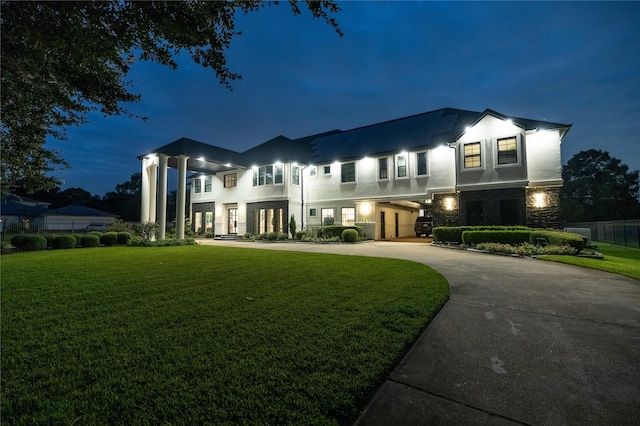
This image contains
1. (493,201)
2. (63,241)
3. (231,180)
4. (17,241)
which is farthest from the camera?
(231,180)

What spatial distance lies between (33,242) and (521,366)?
19024mm

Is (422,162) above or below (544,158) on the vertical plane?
above

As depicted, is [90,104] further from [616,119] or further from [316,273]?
[616,119]

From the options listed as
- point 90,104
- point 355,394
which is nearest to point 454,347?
point 355,394

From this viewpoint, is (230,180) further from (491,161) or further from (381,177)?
(491,161)

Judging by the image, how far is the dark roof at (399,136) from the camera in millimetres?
18141

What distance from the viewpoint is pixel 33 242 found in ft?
41.1

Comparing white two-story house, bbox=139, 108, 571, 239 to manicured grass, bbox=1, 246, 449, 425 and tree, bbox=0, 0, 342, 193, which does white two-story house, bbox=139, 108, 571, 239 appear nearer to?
tree, bbox=0, 0, 342, 193

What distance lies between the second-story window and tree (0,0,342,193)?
18043mm

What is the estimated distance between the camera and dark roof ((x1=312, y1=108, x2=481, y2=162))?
18141 mm

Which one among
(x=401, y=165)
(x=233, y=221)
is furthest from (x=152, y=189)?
(x=401, y=165)

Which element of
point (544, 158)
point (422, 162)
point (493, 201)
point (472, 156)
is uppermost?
point (422, 162)

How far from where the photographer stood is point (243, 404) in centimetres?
179

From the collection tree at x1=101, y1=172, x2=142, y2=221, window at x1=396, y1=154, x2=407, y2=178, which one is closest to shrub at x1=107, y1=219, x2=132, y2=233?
window at x1=396, y1=154, x2=407, y2=178
